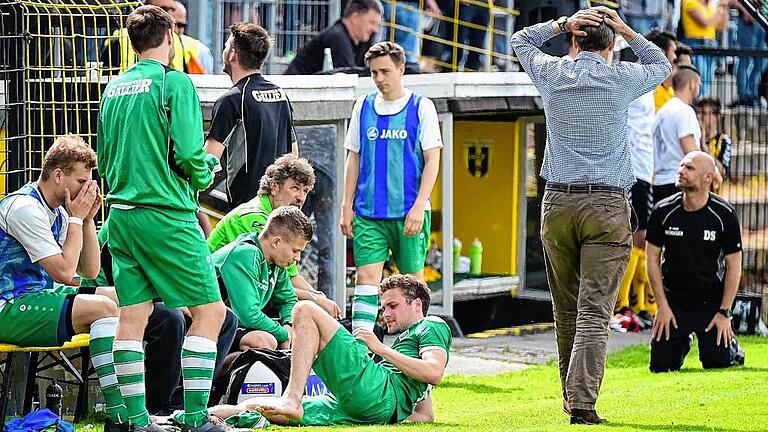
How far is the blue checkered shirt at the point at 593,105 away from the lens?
26.7 feet

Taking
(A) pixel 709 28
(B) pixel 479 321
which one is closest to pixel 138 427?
(B) pixel 479 321

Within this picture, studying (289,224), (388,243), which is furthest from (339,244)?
(289,224)

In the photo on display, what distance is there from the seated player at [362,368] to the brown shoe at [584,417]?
2.41 ft

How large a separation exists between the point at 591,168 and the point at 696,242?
354 cm

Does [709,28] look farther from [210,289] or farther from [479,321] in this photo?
[210,289]

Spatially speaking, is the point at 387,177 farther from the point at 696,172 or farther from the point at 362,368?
the point at 362,368

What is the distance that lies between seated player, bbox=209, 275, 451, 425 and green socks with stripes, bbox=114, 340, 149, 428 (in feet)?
2.33

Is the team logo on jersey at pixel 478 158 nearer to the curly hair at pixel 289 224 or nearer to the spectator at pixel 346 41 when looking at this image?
A: the spectator at pixel 346 41

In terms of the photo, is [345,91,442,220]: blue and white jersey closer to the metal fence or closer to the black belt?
the black belt

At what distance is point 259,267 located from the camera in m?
8.69

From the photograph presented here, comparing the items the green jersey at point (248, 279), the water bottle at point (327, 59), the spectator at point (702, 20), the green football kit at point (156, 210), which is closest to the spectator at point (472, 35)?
the water bottle at point (327, 59)

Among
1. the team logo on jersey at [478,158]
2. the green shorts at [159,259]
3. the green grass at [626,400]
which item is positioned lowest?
the green grass at [626,400]

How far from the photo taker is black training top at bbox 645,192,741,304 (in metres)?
11.4

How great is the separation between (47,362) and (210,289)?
2407 millimetres
